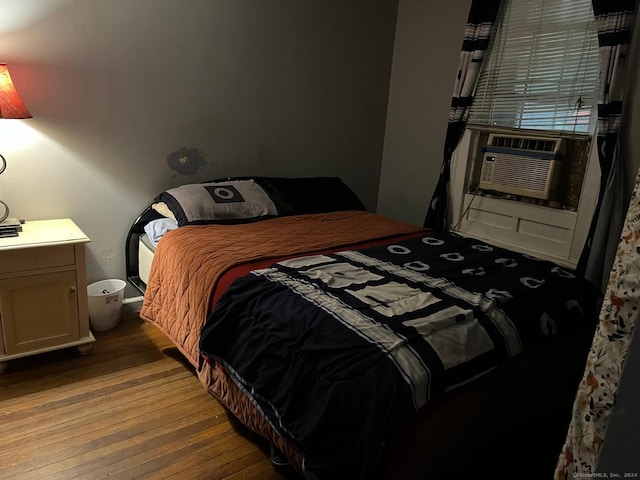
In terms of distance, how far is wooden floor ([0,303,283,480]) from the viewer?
166 cm

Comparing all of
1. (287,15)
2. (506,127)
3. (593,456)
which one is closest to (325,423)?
(593,456)

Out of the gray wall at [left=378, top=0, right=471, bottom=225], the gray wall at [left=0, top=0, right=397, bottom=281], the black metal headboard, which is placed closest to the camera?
the gray wall at [left=0, top=0, right=397, bottom=281]

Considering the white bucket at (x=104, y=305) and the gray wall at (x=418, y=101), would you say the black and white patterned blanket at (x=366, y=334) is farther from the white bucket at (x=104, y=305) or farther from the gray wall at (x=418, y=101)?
the gray wall at (x=418, y=101)

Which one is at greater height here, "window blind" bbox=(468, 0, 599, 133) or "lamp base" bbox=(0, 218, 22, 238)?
"window blind" bbox=(468, 0, 599, 133)

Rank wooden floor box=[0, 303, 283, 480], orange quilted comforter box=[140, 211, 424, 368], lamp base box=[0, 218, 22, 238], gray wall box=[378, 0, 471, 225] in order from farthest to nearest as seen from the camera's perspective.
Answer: gray wall box=[378, 0, 471, 225], lamp base box=[0, 218, 22, 238], orange quilted comforter box=[140, 211, 424, 368], wooden floor box=[0, 303, 283, 480]

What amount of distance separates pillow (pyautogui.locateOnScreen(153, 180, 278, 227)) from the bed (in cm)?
2

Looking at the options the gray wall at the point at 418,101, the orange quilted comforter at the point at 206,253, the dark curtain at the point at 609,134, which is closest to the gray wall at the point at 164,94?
the gray wall at the point at 418,101

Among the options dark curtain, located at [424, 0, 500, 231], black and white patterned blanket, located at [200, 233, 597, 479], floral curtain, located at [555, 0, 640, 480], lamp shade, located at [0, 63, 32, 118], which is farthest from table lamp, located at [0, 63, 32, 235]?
dark curtain, located at [424, 0, 500, 231]

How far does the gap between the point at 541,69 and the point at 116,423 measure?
300 cm

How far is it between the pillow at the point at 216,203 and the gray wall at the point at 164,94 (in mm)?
221

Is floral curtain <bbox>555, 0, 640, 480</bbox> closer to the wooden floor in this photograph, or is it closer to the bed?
the bed

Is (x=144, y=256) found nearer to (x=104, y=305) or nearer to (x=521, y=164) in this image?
(x=104, y=305)

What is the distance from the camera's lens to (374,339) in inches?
55.6

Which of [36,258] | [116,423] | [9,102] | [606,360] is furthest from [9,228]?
[606,360]
